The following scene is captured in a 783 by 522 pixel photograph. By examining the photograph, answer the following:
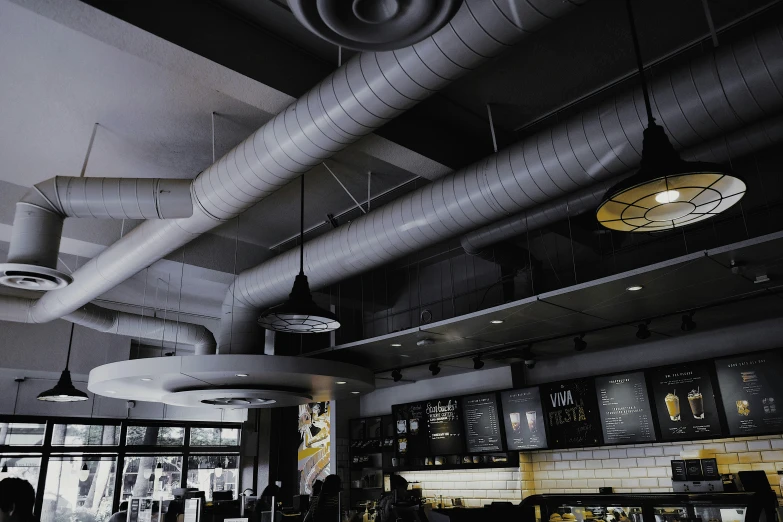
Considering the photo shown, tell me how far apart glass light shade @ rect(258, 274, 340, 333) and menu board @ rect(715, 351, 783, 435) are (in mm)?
4271

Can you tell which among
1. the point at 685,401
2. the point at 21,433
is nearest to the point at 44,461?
the point at 21,433

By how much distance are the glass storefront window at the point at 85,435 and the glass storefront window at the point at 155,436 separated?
0.97 feet

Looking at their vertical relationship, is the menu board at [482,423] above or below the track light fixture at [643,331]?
below

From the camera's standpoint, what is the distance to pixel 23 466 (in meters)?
9.88

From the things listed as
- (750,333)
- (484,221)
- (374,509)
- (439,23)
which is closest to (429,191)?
(484,221)

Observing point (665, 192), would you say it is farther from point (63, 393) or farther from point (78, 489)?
point (78, 489)

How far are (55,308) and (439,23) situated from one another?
707 cm

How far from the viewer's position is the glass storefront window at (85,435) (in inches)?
408

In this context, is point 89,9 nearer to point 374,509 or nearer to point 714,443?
point 714,443

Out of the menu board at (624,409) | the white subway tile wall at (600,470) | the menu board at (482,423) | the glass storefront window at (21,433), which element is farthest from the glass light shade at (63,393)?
the menu board at (624,409)

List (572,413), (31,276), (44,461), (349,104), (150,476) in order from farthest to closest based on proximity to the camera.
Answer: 1. (150,476)
2. (44,461)
3. (572,413)
4. (31,276)
5. (349,104)

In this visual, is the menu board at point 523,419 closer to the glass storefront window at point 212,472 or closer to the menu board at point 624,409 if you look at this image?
the menu board at point 624,409

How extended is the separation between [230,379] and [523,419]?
3948 millimetres

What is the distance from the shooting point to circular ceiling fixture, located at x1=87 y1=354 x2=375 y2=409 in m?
6.25
